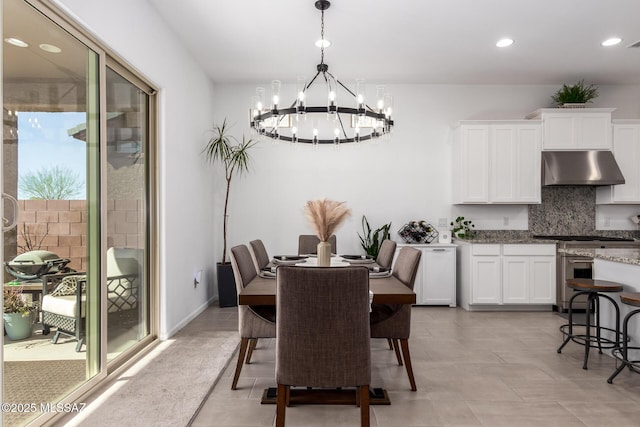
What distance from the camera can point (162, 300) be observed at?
3.79 meters

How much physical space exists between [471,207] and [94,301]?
4615 millimetres

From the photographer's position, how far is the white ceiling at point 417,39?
139 inches

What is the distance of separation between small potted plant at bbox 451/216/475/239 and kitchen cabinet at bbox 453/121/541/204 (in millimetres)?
391

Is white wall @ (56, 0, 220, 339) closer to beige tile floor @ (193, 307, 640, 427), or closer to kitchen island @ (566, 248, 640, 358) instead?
beige tile floor @ (193, 307, 640, 427)

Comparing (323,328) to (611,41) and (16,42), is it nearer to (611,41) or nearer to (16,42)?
(16,42)

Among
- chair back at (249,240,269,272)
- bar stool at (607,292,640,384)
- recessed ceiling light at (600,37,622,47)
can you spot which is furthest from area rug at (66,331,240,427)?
recessed ceiling light at (600,37,622,47)

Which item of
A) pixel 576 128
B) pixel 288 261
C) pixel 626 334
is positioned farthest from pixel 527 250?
pixel 288 261

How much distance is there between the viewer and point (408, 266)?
290 centimetres

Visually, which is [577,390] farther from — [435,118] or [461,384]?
[435,118]

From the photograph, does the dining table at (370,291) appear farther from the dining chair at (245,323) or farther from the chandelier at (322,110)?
the chandelier at (322,110)

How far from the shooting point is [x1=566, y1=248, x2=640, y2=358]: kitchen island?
10.3 ft

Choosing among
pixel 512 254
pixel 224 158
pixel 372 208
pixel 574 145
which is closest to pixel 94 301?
pixel 224 158

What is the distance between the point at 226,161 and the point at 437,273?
122 inches

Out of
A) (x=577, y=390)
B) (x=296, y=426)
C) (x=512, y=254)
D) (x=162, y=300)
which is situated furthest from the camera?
(x=512, y=254)
